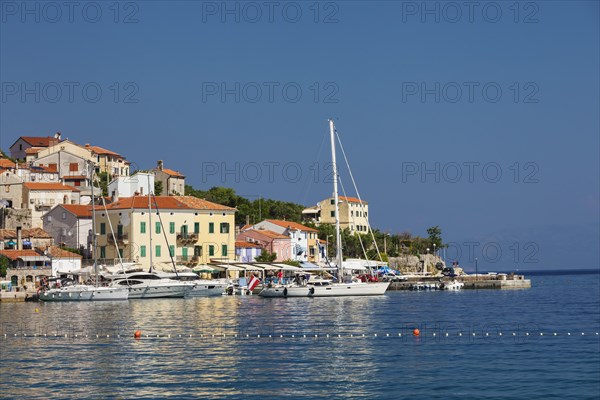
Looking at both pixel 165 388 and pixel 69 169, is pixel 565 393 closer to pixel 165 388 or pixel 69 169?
pixel 165 388

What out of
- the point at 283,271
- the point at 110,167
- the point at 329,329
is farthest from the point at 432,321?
the point at 110,167

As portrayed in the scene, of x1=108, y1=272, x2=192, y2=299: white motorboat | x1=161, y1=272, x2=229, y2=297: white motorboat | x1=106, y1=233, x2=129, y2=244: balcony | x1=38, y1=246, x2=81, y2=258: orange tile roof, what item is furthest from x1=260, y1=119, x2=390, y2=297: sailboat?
x1=38, y1=246, x2=81, y2=258: orange tile roof

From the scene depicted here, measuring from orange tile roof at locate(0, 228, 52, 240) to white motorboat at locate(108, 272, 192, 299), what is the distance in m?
15.5

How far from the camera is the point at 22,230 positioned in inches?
3383

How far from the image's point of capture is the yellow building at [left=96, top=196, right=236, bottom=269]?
8369 cm

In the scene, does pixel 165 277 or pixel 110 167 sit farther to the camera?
pixel 110 167

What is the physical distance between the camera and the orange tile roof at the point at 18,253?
77162 millimetres

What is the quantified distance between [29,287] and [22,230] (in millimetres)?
12197

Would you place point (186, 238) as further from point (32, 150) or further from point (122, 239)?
point (32, 150)

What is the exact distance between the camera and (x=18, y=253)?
78.3m

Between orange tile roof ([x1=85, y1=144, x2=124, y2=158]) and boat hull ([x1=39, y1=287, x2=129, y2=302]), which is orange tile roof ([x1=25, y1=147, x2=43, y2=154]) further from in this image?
boat hull ([x1=39, y1=287, x2=129, y2=302])

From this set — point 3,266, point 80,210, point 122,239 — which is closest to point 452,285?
point 122,239

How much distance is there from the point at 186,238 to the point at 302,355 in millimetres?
53285

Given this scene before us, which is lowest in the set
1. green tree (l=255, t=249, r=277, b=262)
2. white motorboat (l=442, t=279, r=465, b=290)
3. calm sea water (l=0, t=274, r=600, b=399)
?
calm sea water (l=0, t=274, r=600, b=399)
